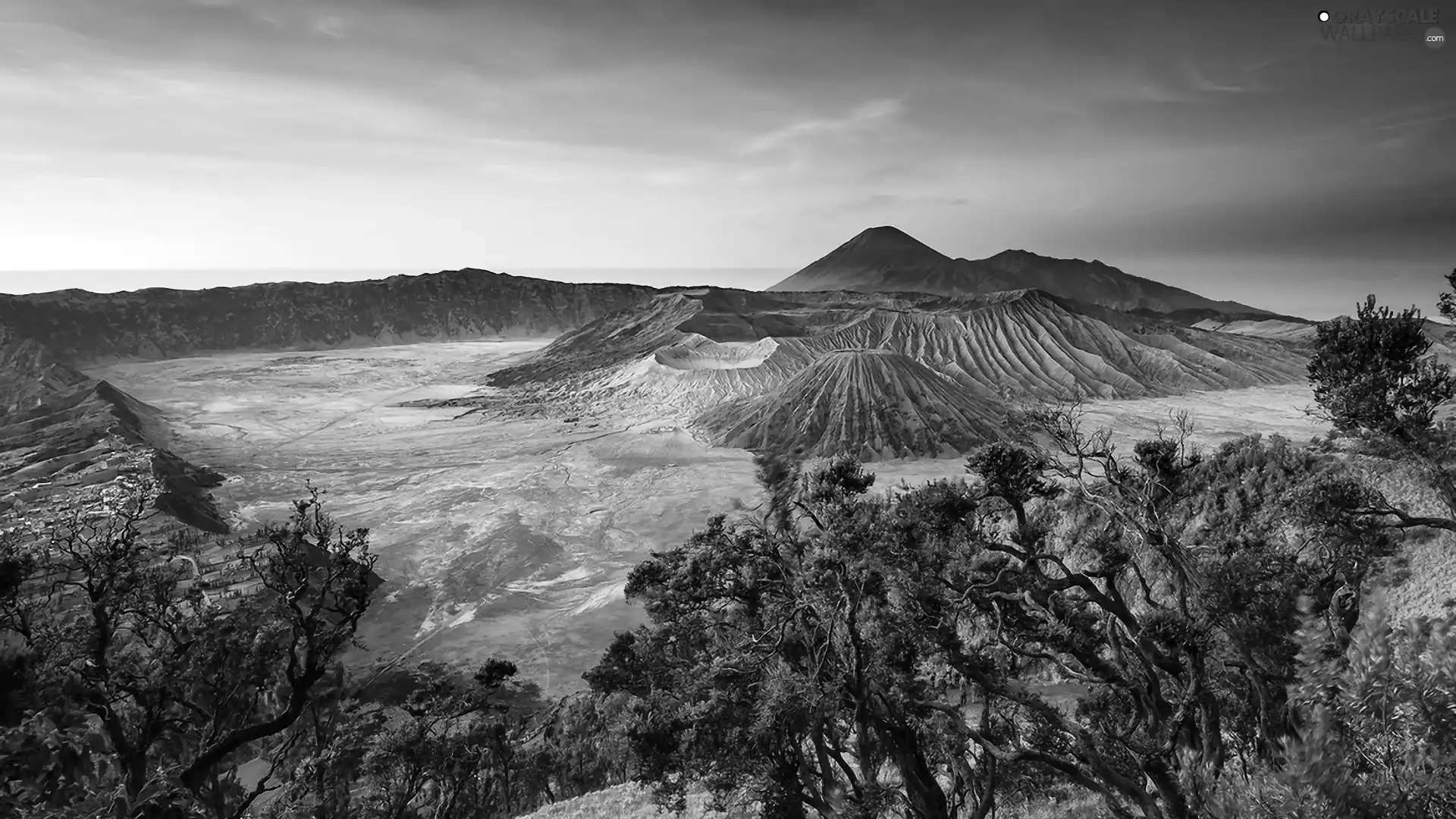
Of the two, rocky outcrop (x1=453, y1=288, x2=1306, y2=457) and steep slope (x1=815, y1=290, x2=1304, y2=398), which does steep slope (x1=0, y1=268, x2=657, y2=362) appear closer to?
rocky outcrop (x1=453, y1=288, x2=1306, y2=457)

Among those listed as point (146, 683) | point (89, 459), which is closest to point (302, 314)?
point (89, 459)

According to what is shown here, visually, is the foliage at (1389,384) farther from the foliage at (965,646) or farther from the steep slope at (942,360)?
the steep slope at (942,360)

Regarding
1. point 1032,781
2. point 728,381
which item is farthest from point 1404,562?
point 728,381

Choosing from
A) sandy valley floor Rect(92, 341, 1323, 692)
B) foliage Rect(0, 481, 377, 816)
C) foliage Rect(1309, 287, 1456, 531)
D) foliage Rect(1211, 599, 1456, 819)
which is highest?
foliage Rect(1309, 287, 1456, 531)

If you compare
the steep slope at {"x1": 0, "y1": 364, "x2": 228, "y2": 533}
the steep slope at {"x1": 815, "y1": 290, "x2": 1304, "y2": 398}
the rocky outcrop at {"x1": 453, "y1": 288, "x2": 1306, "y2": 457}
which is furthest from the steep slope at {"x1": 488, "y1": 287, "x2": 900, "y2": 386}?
the steep slope at {"x1": 0, "y1": 364, "x2": 228, "y2": 533}

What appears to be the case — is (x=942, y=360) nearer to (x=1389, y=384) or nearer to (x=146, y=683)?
(x=1389, y=384)

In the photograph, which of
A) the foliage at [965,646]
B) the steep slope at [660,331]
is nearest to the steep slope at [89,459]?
the foliage at [965,646]
